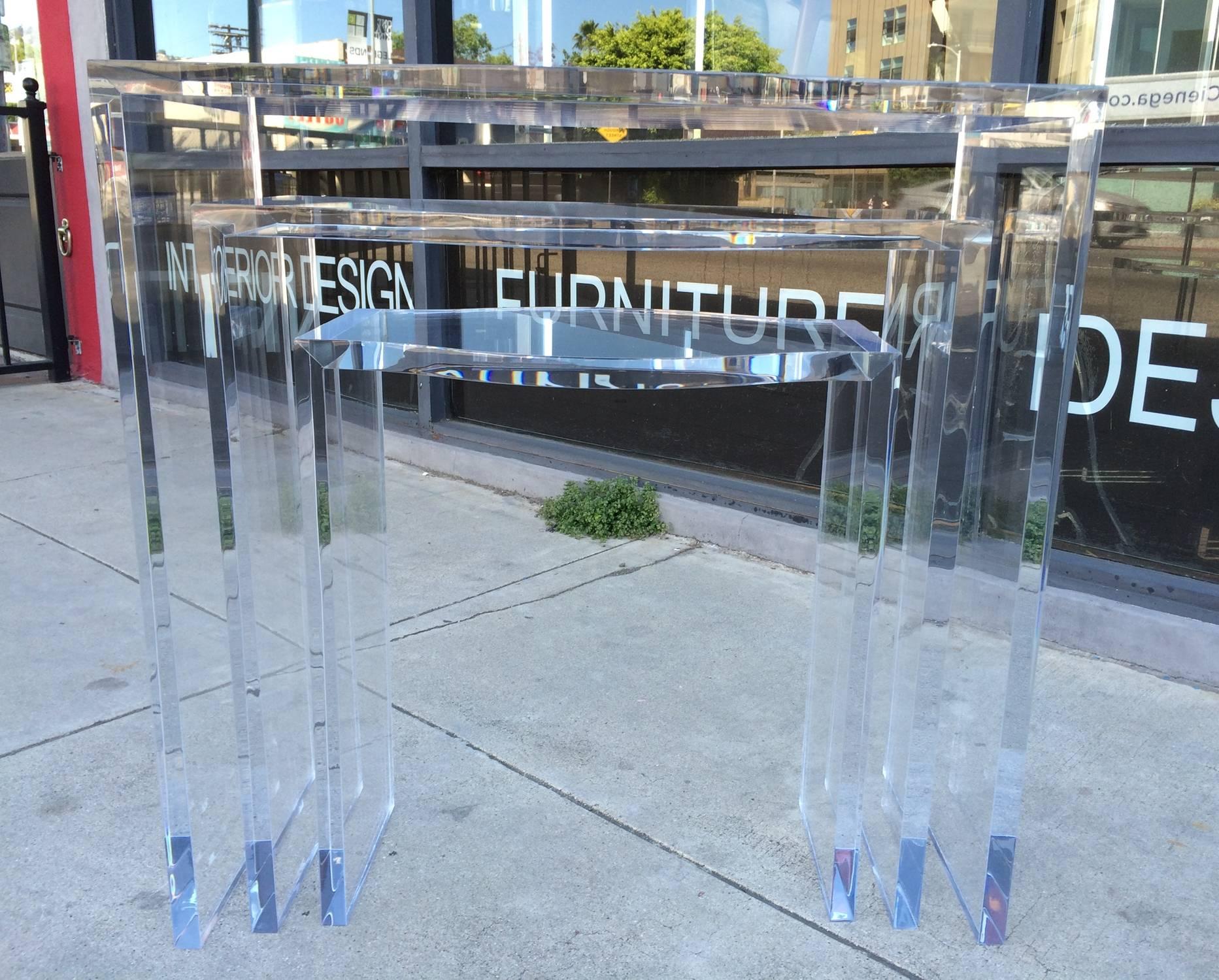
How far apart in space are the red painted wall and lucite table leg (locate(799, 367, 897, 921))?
6.36m

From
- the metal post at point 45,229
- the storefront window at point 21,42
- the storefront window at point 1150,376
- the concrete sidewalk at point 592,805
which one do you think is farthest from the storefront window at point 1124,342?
the storefront window at point 21,42

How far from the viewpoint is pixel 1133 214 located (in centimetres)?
344

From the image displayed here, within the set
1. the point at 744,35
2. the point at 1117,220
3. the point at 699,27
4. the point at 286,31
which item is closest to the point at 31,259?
the point at 286,31

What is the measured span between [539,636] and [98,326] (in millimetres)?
5415

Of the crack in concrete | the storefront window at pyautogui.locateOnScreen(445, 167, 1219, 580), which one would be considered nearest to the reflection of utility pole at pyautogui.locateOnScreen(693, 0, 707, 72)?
the storefront window at pyautogui.locateOnScreen(445, 167, 1219, 580)

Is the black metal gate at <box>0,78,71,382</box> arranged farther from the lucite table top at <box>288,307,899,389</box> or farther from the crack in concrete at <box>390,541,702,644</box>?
the lucite table top at <box>288,307,899,389</box>

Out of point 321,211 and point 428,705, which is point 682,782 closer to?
point 428,705

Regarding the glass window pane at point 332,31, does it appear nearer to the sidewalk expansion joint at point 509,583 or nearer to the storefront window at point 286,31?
the storefront window at point 286,31

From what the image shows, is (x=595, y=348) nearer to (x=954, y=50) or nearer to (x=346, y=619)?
(x=346, y=619)

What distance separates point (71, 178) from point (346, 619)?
253 inches

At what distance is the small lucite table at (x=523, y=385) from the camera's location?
1.83 meters

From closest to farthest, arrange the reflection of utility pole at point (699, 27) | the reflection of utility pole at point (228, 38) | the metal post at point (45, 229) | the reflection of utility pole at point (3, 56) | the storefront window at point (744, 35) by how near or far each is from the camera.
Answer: the storefront window at point (744, 35), the reflection of utility pole at point (699, 27), the reflection of utility pole at point (228, 38), the metal post at point (45, 229), the reflection of utility pole at point (3, 56)

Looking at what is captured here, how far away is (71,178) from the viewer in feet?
24.4

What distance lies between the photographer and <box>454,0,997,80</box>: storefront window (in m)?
3.97
